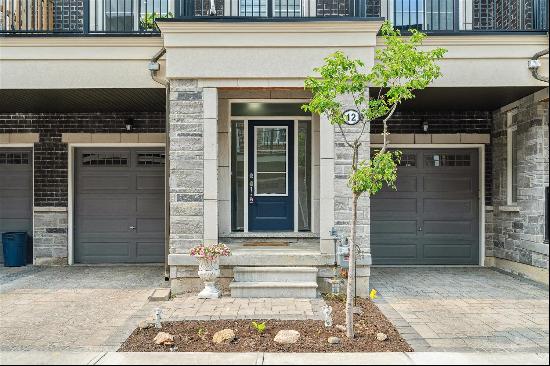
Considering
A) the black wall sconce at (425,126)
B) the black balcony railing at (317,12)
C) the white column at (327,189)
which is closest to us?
the white column at (327,189)

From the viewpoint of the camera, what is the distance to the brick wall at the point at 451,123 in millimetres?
10664

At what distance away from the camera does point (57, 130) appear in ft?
35.8

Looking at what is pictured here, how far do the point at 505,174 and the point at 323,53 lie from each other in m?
4.78

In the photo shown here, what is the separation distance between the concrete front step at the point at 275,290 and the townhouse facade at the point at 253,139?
137 millimetres

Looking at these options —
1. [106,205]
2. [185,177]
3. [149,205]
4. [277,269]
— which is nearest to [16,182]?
[106,205]

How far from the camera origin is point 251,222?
9406 mm

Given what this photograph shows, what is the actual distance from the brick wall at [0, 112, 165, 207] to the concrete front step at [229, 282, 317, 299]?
4866 mm

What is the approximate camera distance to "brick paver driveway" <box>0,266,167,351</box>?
18.6ft

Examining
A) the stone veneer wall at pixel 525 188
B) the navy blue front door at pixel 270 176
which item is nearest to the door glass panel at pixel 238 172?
the navy blue front door at pixel 270 176

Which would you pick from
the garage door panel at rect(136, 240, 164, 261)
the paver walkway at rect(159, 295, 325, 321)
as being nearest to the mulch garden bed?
the paver walkway at rect(159, 295, 325, 321)

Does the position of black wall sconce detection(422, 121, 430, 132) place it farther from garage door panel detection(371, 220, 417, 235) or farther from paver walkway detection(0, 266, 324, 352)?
paver walkway detection(0, 266, 324, 352)

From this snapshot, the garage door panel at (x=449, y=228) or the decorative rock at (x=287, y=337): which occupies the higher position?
the garage door panel at (x=449, y=228)

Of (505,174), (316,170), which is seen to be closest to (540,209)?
(505,174)

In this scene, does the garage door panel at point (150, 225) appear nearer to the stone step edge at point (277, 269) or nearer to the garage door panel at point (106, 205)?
the garage door panel at point (106, 205)
